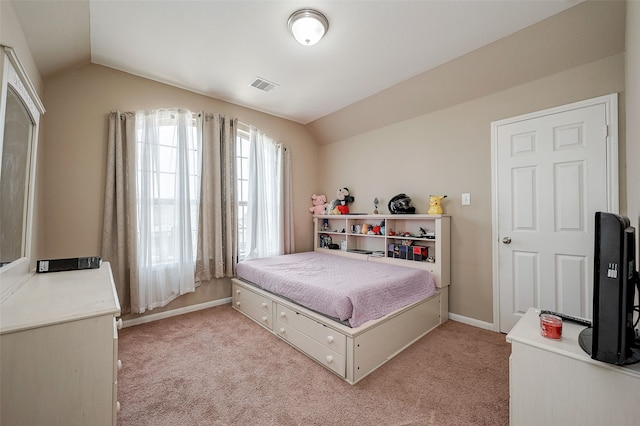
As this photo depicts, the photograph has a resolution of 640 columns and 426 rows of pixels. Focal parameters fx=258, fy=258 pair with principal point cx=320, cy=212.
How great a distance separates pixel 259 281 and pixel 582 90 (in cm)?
333

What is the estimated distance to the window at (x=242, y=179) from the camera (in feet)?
11.3

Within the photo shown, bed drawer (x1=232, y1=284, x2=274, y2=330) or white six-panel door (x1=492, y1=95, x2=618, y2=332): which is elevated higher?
white six-panel door (x1=492, y1=95, x2=618, y2=332)

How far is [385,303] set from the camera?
2.07m

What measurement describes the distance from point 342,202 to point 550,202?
7.76 ft

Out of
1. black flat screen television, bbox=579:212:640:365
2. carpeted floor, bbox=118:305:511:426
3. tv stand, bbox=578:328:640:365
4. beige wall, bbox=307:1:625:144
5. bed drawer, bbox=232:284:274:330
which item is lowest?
carpeted floor, bbox=118:305:511:426

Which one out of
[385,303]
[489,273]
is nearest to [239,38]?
[385,303]

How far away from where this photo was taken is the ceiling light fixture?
1.85m

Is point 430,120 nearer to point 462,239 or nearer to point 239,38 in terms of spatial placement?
point 462,239

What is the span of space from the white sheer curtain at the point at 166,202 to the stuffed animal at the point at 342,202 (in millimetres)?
1898

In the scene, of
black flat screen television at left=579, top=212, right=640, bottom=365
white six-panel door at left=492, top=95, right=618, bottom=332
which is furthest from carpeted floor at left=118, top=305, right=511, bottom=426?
black flat screen television at left=579, top=212, right=640, bottom=365

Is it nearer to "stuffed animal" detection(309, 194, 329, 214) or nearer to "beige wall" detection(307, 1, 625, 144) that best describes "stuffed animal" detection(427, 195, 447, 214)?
"beige wall" detection(307, 1, 625, 144)

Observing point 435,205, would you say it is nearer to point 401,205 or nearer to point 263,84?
point 401,205

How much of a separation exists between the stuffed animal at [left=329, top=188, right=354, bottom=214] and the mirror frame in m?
3.08

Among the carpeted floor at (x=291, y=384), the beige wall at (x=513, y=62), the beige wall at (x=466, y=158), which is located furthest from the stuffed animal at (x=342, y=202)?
the carpeted floor at (x=291, y=384)
